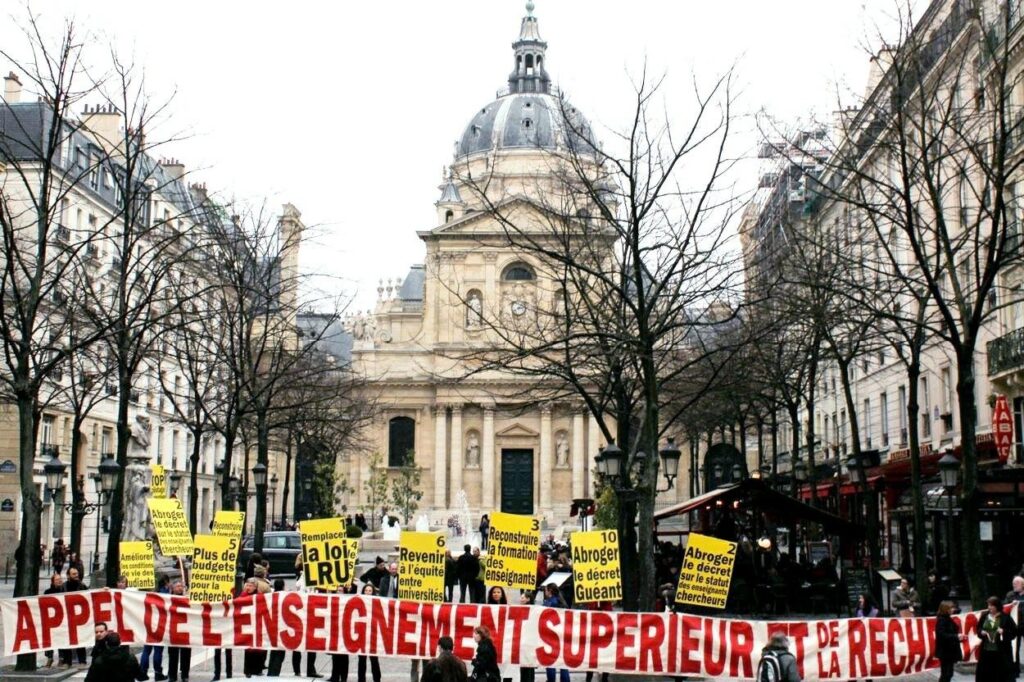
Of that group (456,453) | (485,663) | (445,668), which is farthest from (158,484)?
(456,453)

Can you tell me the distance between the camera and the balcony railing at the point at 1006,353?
101ft

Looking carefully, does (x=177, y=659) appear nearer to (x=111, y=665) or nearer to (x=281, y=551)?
(x=111, y=665)

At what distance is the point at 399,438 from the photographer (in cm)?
8156

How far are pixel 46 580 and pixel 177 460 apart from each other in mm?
25721

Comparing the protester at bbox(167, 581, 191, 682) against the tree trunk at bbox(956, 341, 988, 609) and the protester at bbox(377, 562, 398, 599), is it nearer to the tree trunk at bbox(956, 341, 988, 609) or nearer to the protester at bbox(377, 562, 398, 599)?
the protester at bbox(377, 562, 398, 599)

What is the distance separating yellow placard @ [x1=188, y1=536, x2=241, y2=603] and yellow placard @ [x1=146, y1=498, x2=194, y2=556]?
243cm

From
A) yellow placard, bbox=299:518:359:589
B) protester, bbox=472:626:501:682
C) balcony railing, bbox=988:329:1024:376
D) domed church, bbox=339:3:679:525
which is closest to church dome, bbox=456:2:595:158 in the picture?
domed church, bbox=339:3:679:525

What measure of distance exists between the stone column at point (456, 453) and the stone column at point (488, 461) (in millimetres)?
1454

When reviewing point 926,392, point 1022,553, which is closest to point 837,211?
point 926,392

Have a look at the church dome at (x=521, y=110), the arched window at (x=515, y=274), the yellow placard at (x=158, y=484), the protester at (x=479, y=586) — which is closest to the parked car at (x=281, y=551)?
the yellow placard at (x=158, y=484)

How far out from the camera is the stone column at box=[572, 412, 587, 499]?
261 feet

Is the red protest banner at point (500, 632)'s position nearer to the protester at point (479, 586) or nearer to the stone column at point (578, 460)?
the protester at point (479, 586)

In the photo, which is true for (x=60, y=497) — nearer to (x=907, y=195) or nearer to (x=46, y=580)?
(x=46, y=580)

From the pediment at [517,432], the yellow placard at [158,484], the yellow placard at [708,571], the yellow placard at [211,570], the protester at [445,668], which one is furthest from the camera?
Answer: the pediment at [517,432]
